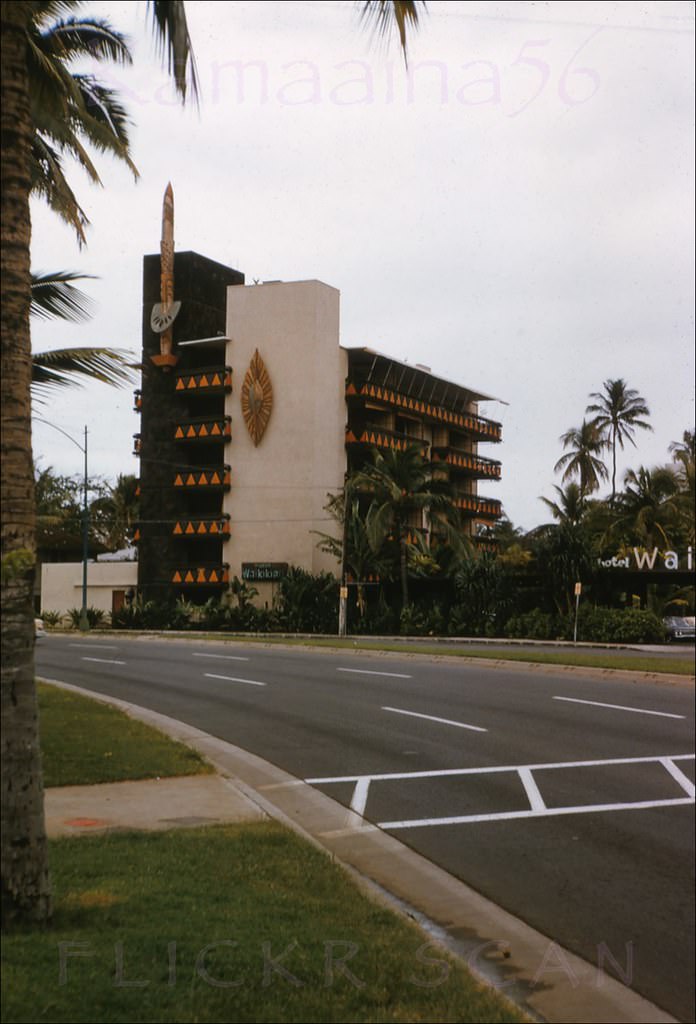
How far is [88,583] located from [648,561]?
33.1 m

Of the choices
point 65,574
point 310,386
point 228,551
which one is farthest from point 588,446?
point 65,574

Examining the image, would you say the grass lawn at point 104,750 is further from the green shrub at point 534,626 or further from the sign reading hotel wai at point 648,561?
the sign reading hotel wai at point 648,561

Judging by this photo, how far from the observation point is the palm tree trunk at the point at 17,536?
5.64 meters

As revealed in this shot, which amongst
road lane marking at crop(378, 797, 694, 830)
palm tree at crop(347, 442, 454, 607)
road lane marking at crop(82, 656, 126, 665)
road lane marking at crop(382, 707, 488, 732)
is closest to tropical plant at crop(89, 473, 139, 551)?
palm tree at crop(347, 442, 454, 607)

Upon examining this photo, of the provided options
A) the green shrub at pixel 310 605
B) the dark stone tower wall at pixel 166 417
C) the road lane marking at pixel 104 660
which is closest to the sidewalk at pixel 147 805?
the road lane marking at pixel 104 660

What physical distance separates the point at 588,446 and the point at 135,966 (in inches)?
2430

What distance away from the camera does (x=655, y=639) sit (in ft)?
136

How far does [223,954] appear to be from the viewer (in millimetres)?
5160

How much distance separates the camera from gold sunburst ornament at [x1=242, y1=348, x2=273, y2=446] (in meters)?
56.8

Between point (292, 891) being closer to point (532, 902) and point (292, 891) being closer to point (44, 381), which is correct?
point (532, 902)

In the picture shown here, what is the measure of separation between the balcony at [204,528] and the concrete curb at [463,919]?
46134 mm

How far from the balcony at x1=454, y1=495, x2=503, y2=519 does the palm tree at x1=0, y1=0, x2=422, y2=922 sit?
58.9m

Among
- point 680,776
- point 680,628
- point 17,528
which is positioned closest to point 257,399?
point 680,628

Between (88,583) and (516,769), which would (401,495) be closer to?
(88,583)
